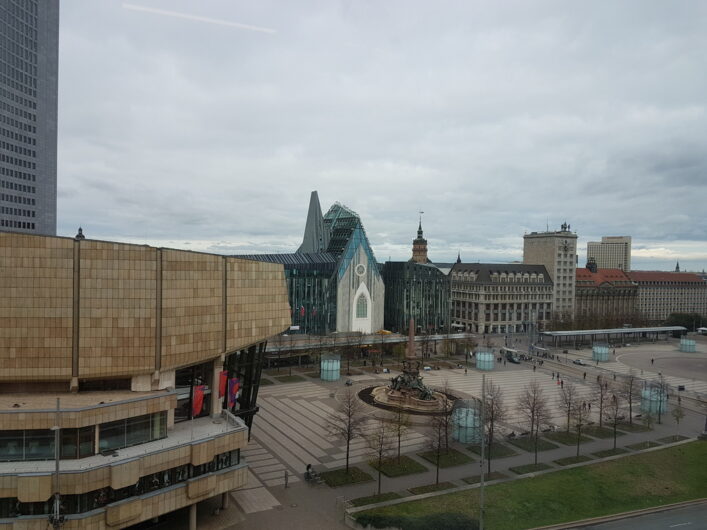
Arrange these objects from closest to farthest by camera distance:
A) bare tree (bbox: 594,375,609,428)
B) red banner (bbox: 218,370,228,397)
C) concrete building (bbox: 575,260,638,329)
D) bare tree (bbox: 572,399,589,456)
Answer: red banner (bbox: 218,370,228,397)
bare tree (bbox: 572,399,589,456)
bare tree (bbox: 594,375,609,428)
concrete building (bbox: 575,260,638,329)

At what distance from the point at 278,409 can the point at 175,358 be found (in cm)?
3279

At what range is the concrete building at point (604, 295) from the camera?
601 ft

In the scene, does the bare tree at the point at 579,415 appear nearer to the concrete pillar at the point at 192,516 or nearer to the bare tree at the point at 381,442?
the bare tree at the point at 381,442

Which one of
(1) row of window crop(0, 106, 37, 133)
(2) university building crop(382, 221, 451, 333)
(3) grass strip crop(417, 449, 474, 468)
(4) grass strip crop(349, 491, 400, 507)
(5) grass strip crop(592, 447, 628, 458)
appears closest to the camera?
(4) grass strip crop(349, 491, 400, 507)

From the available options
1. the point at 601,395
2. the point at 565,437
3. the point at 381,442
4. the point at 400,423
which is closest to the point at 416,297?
the point at 601,395

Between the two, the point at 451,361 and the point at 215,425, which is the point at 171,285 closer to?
the point at 215,425

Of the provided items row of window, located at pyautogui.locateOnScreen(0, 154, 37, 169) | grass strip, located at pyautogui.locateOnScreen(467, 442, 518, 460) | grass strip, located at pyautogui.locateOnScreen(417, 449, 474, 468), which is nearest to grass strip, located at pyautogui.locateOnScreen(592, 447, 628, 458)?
grass strip, located at pyautogui.locateOnScreen(467, 442, 518, 460)

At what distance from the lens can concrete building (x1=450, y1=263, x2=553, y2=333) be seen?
161750mm

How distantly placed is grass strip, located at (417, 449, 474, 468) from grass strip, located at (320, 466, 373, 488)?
285 inches

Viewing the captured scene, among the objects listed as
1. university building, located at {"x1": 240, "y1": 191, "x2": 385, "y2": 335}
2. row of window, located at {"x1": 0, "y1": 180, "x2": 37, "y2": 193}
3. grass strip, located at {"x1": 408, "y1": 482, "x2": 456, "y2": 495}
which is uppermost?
row of window, located at {"x1": 0, "y1": 180, "x2": 37, "y2": 193}

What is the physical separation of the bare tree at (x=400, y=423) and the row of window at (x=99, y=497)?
831 inches

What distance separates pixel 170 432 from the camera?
39.3m

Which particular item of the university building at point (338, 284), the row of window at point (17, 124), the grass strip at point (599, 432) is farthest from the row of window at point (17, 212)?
the grass strip at point (599, 432)

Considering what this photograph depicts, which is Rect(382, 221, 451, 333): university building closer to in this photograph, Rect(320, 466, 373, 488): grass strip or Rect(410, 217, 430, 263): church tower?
Rect(410, 217, 430, 263): church tower
